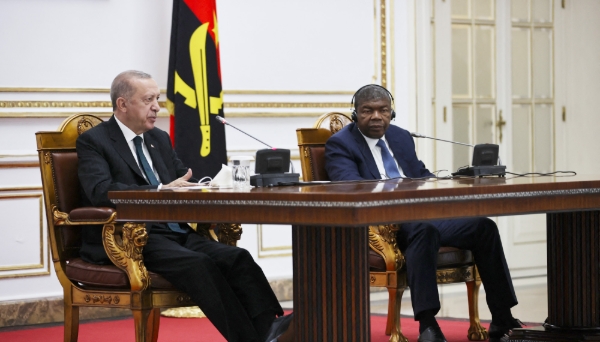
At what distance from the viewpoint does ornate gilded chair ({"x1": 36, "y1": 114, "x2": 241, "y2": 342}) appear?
320cm

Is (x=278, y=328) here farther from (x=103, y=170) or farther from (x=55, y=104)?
(x=55, y=104)

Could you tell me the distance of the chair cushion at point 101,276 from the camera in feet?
10.6

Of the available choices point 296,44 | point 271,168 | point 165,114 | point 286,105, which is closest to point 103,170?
point 271,168

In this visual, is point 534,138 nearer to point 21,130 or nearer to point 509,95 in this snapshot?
point 509,95

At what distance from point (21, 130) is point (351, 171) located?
5.90 ft

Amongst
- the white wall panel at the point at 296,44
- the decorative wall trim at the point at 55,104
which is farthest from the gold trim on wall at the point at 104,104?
the white wall panel at the point at 296,44

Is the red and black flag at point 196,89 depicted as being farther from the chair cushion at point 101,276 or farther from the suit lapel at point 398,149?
the chair cushion at point 101,276

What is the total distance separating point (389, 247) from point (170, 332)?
130cm

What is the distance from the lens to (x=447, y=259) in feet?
12.3

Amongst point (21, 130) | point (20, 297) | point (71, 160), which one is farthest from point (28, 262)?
point (71, 160)

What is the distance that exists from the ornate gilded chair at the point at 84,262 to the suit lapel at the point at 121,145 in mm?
162

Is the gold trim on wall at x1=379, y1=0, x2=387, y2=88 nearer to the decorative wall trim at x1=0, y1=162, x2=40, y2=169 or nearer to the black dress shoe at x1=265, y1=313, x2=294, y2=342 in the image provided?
the decorative wall trim at x1=0, y1=162, x2=40, y2=169

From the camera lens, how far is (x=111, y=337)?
14.0 feet

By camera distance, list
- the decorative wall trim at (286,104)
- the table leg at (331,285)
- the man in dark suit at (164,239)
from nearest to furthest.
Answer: the table leg at (331,285)
the man in dark suit at (164,239)
the decorative wall trim at (286,104)
